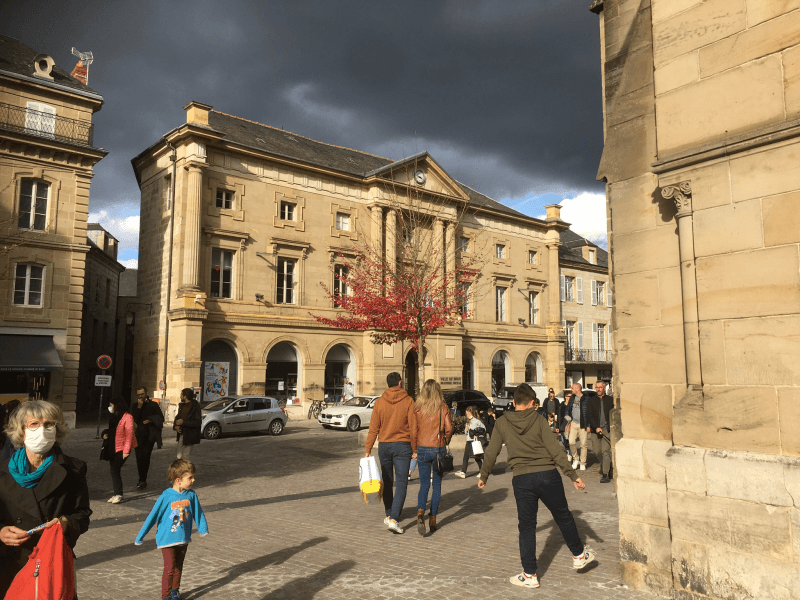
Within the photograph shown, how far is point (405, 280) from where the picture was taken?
76.1 feet

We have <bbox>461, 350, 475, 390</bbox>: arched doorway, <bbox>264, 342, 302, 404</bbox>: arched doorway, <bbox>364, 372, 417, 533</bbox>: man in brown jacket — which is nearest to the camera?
<bbox>364, 372, 417, 533</bbox>: man in brown jacket

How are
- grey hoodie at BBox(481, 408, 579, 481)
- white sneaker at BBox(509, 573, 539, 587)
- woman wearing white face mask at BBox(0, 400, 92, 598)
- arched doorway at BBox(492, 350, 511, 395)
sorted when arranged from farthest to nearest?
1. arched doorway at BBox(492, 350, 511, 395)
2. grey hoodie at BBox(481, 408, 579, 481)
3. white sneaker at BBox(509, 573, 539, 587)
4. woman wearing white face mask at BBox(0, 400, 92, 598)

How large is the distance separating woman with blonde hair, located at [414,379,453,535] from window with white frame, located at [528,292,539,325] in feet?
115

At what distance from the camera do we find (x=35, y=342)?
76.5 feet

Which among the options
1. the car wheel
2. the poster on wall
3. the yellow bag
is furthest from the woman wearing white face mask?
the poster on wall

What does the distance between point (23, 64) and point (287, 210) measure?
490 inches

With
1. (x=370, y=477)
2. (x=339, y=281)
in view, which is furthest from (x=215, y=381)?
(x=370, y=477)

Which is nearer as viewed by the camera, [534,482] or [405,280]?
[534,482]

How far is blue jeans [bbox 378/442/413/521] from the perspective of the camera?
7.44 metres

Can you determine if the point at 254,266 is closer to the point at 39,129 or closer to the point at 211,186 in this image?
the point at 211,186

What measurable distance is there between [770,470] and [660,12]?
4201mm

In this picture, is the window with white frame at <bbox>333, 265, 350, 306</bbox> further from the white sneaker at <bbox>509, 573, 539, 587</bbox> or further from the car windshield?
the white sneaker at <bbox>509, 573, 539, 587</bbox>

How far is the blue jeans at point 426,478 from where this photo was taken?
7508 millimetres

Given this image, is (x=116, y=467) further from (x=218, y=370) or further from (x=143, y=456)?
(x=218, y=370)
